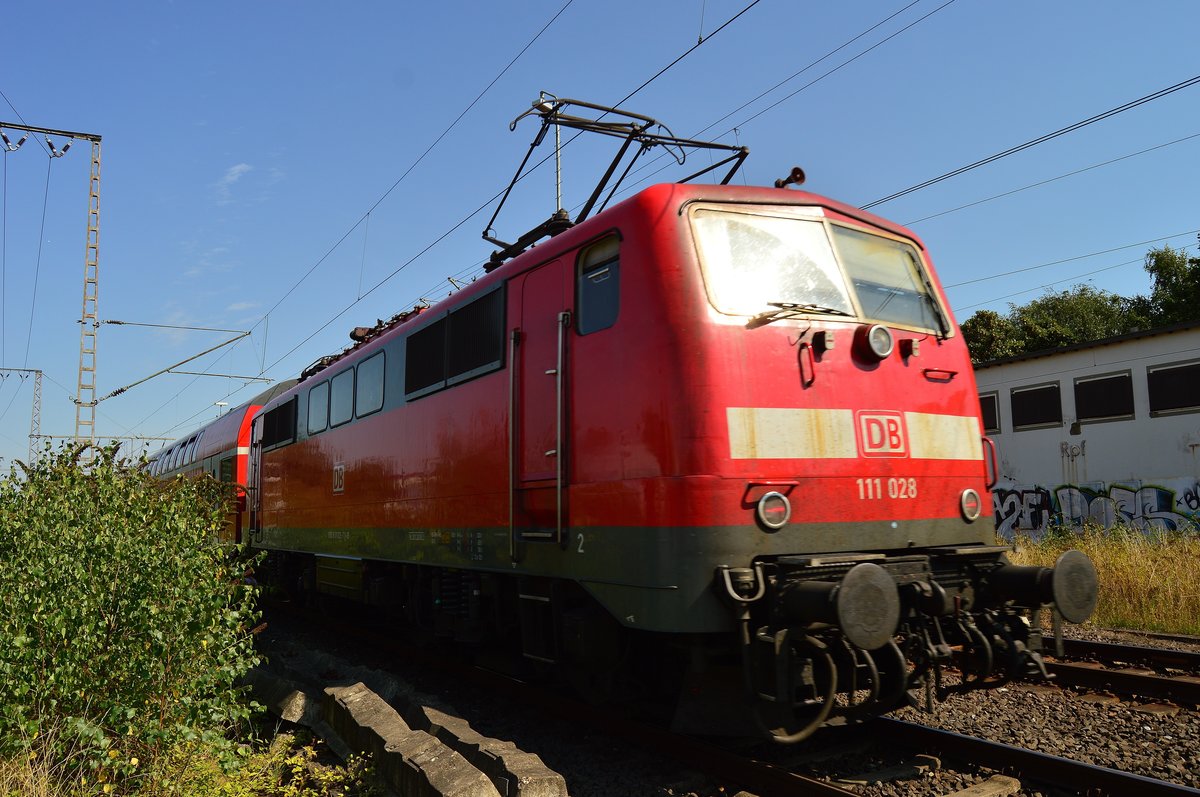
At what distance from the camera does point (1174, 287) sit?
33.6 m

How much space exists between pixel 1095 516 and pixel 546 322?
17.8 m

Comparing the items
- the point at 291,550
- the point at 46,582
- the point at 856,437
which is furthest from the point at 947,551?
the point at 291,550

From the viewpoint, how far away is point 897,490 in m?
5.05

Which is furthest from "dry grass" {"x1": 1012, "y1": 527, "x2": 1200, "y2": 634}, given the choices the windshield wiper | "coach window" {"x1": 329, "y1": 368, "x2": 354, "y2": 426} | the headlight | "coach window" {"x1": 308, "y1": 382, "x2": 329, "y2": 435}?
"coach window" {"x1": 308, "y1": 382, "x2": 329, "y2": 435}

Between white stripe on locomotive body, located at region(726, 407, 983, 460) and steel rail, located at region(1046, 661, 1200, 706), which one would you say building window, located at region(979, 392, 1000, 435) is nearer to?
steel rail, located at region(1046, 661, 1200, 706)

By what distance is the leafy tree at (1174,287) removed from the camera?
3083 centimetres

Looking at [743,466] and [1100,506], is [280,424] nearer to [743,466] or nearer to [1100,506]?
[743,466]

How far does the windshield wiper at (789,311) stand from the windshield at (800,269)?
0.05 feet

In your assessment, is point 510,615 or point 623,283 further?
point 510,615

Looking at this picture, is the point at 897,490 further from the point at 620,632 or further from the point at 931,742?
the point at 620,632

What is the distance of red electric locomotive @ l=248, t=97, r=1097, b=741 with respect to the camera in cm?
442

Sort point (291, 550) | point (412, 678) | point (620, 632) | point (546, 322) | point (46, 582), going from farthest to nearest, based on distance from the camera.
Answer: point (291, 550), point (412, 678), point (546, 322), point (620, 632), point (46, 582)

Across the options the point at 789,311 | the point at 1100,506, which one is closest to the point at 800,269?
the point at 789,311

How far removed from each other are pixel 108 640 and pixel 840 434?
4244 millimetres
